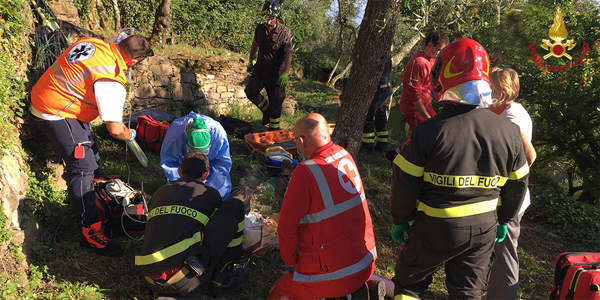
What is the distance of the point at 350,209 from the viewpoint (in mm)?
2496

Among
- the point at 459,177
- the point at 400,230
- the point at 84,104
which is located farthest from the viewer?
the point at 84,104

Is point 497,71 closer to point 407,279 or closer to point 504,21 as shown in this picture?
point 407,279

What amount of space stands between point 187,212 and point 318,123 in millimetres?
1091

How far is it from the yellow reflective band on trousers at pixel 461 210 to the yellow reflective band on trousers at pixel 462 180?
11 centimetres

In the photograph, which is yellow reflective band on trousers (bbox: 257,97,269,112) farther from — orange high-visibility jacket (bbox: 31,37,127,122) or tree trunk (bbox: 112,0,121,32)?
tree trunk (bbox: 112,0,121,32)

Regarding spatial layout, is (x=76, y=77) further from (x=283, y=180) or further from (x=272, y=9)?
(x=272, y=9)

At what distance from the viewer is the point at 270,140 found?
6.14m

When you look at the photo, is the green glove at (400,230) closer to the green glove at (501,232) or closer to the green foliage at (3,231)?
the green glove at (501,232)

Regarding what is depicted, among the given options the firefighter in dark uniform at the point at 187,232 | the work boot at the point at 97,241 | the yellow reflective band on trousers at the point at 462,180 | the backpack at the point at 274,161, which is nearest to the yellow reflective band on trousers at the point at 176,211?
the firefighter in dark uniform at the point at 187,232

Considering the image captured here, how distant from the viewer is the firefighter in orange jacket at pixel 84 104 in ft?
10.00

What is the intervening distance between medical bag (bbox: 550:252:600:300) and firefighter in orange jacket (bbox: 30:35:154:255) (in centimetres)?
362

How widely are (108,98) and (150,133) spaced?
7.59 ft

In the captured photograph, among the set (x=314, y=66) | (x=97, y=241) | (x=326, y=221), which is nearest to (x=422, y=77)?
(x=326, y=221)

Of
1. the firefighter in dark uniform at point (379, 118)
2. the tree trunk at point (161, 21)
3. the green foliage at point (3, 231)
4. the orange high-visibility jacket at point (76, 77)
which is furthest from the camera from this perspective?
the tree trunk at point (161, 21)
